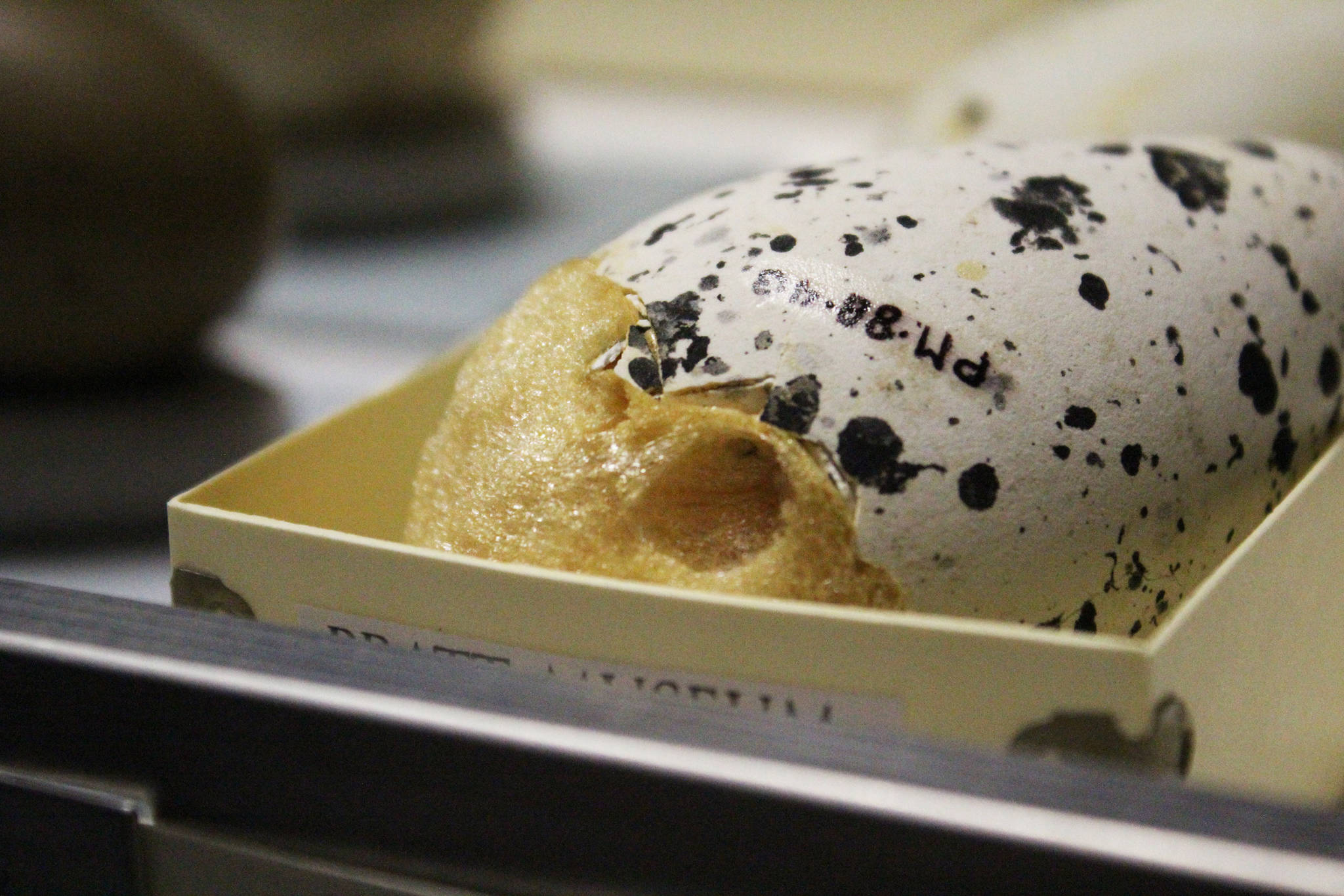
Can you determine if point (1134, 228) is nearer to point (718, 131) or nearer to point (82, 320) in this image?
point (82, 320)

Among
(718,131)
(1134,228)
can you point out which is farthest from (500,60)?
(1134,228)

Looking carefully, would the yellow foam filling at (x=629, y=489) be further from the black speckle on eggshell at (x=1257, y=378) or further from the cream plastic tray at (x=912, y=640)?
the black speckle on eggshell at (x=1257, y=378)

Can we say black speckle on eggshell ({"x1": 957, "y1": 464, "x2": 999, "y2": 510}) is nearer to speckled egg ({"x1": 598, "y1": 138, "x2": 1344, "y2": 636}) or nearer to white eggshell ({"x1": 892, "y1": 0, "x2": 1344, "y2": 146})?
speckled egg ({"x1": 598, "y1": 138, "x2": 1344, "y2": 636})

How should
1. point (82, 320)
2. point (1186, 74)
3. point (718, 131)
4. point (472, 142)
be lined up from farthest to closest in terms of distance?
point (718, 131) < point (472, 142) < point (1186, 74) < point (82, 320)

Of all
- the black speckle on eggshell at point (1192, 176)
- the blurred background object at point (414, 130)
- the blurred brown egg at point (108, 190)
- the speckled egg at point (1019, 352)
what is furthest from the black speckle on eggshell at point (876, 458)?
the blurred brown egg at point (108, 190)

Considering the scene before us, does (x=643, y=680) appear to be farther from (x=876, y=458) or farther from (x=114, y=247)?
(x=114, y=247)

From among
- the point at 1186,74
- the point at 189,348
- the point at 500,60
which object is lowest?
the point at 189,348

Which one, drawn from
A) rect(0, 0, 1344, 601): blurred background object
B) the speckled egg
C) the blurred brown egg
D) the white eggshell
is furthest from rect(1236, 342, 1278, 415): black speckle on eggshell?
the blurred brown egg

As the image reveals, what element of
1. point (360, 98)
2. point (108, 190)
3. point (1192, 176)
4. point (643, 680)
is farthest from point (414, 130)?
point (643, 680)
